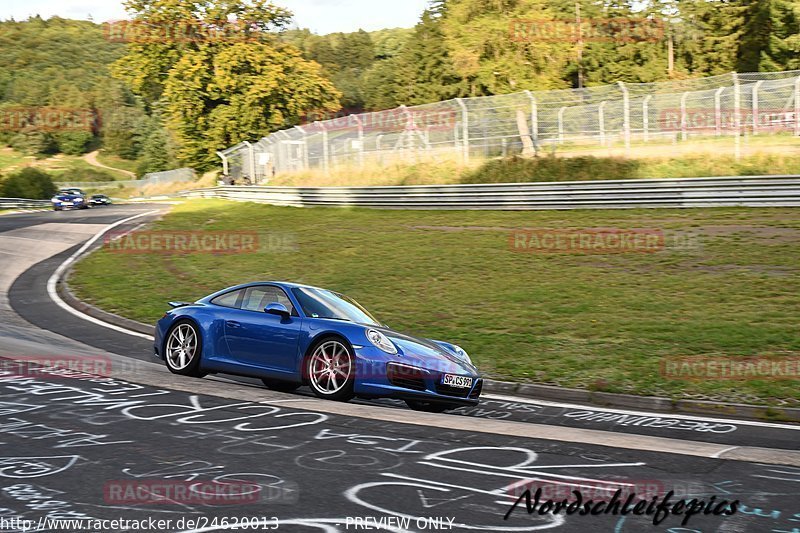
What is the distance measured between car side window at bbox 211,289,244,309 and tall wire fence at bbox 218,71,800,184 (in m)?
18.5

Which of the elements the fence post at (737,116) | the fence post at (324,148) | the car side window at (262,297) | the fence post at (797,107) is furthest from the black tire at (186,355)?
the fence post at (324,148)

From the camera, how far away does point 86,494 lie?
576 cm

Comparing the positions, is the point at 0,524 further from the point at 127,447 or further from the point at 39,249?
the point at 39,249

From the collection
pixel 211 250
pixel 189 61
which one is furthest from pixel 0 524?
pixel 189 61

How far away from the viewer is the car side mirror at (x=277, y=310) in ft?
33.3

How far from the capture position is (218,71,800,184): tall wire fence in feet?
84.1

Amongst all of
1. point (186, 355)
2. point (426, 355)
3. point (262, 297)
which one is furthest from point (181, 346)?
point (426, 355)

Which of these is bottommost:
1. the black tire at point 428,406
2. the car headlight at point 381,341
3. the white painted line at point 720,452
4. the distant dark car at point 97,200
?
the black tire at point 428,406

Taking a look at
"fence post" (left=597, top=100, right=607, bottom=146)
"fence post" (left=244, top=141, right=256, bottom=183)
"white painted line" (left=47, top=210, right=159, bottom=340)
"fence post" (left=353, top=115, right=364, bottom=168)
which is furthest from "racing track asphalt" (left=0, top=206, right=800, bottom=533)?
"fence post" (left=244, top=141, right=256, bottom=183)

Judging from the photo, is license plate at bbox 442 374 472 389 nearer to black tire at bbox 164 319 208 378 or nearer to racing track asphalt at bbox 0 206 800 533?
racing track asphalt at bbox 0 206 800 533

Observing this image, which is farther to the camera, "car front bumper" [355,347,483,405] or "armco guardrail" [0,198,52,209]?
"armco guardrail" [0,198,52,209]

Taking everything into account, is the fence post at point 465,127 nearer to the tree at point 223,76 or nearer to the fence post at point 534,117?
→ the fence post at point 534,117

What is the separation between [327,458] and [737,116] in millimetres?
22587

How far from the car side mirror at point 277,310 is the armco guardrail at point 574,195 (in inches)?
669
